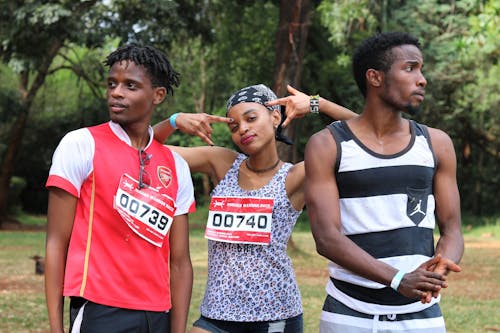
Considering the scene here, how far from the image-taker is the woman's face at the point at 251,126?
4164 mm

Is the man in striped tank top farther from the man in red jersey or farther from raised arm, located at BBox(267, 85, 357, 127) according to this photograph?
the man in red jersey

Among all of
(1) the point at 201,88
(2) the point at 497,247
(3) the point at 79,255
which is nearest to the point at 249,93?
(3) the point at 79,255

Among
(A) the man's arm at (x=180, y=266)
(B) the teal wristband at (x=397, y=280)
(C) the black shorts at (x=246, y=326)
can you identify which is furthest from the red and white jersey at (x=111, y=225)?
(B) the teal wristband at (x=397, y=280)

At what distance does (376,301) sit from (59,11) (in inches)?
616

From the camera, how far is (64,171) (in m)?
3.27

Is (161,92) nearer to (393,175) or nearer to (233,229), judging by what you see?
(233,229)

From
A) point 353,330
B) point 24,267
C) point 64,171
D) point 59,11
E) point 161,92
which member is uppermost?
point 59,11

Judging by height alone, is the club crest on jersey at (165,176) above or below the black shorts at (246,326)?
above

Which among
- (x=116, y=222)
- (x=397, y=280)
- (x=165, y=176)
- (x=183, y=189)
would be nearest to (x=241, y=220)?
(x=183, y=189)

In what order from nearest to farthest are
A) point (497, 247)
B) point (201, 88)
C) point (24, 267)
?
point (24, 267), point (497, 247), point (201, 88)

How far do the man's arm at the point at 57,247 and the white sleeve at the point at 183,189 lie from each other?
490 mm

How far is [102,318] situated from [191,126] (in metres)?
1.15

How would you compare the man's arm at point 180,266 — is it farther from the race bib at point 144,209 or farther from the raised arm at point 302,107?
the raised arm at point 302,107

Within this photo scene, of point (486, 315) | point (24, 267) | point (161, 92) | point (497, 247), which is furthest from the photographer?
point (497, 247)
